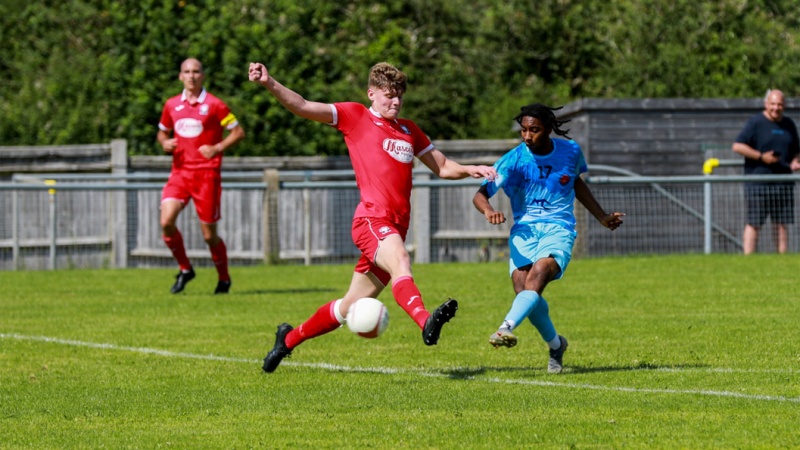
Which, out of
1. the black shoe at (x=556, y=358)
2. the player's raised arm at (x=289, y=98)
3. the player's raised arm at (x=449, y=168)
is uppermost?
the player's raised arm at (x=289, y=98)

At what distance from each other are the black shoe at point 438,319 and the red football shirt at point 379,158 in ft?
3.59

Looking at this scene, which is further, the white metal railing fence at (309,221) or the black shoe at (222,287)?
the white metal railing fence at (309,221)

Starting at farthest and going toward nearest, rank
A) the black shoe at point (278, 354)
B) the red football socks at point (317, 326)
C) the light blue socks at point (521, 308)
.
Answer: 1. the black shoe at point (278, 354)
2. the red football socks at point (317, 326)
3. the light blue socks at point (521, 308)

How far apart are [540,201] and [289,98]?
1.78 meters

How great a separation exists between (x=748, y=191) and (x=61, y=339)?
1039cm

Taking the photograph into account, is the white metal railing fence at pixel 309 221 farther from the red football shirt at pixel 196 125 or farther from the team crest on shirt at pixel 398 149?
the team crest on shirt at pixel 398 149

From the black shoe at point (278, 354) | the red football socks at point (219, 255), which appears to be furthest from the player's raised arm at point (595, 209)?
the red football socks at point (219, 255)

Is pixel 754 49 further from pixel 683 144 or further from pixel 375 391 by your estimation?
pixel 375 391

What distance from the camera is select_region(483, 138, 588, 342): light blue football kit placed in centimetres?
910

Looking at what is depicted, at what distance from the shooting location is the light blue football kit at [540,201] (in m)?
9.10

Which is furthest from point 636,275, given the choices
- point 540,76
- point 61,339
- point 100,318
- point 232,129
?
point 540,76

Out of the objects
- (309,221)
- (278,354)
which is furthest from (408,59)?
(278,354)

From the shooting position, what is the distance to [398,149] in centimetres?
897

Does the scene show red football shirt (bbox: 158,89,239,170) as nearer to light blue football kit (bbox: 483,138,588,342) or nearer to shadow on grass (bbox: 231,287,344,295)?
shadow on grass (bbox: 231,287,344,295)
